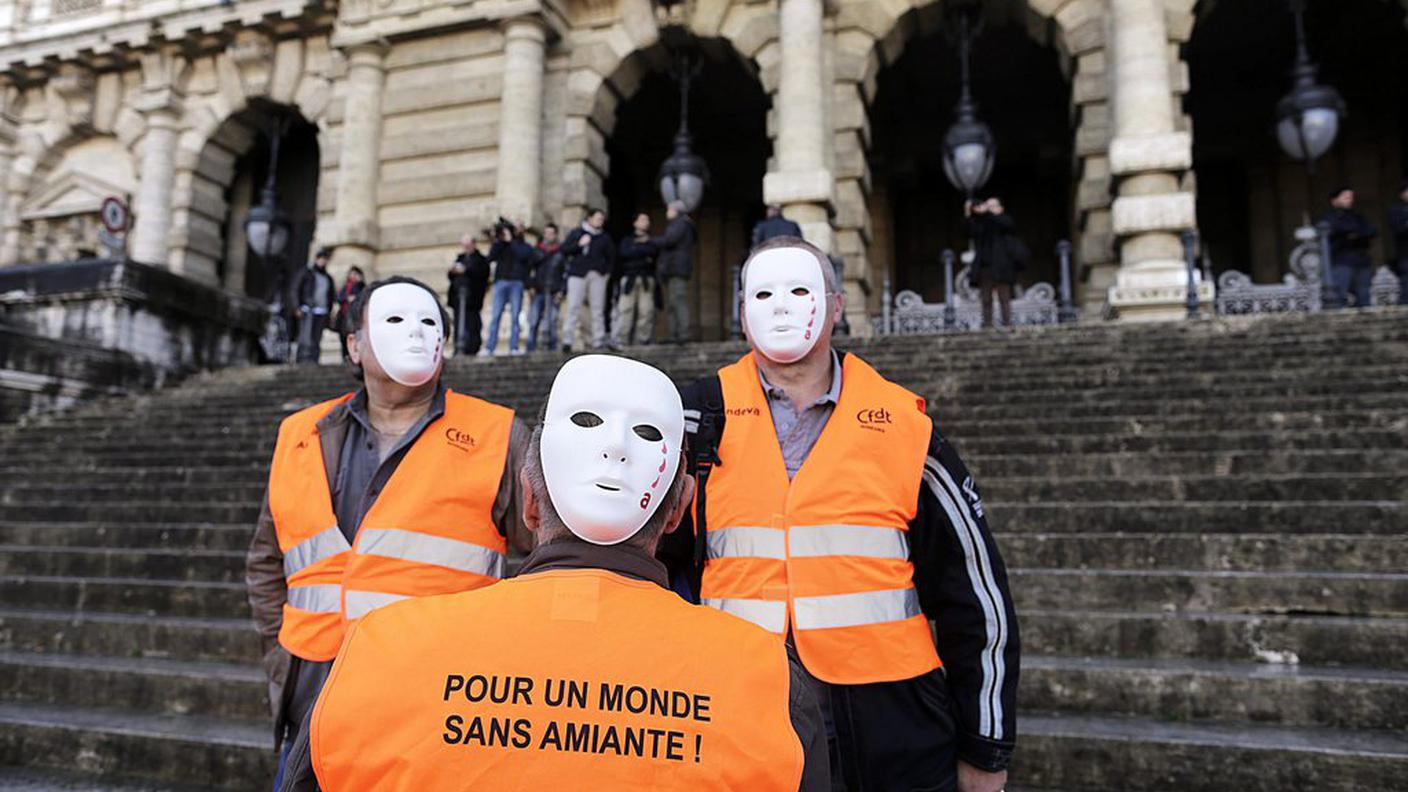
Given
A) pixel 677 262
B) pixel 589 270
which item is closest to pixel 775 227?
pixel 677 262

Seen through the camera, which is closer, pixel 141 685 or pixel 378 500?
pixel 378 500

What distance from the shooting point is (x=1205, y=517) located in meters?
4.69

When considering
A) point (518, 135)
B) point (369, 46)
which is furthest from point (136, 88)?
point (518, 135)

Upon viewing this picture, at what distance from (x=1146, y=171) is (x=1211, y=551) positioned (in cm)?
811

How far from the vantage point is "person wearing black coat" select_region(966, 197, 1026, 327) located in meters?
10.5

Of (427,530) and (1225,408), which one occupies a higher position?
Result: (1225,408)

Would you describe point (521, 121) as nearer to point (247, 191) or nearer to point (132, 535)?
point (247, 191)

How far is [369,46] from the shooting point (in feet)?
49.3

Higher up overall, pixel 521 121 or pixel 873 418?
pixel 521 121

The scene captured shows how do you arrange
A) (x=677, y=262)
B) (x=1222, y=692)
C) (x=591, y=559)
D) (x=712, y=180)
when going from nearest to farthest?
(x=591, y=559) < (x=1222, y=692) < (x=677, y=262) < (x=712, y=180)

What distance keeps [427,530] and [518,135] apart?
12.4m

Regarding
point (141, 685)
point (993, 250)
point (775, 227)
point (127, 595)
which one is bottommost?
point (141, 685)

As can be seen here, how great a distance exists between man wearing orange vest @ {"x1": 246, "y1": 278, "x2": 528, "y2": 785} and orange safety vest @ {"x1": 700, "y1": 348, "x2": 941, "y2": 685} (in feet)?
2.21

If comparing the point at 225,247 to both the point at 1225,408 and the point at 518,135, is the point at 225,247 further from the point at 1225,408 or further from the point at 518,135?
the point at 1225,408
